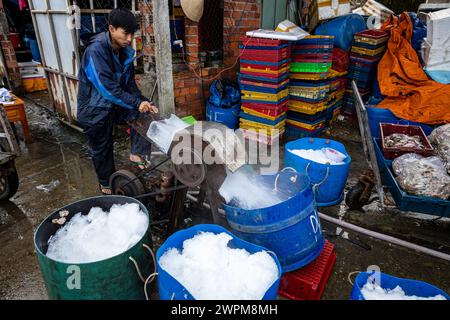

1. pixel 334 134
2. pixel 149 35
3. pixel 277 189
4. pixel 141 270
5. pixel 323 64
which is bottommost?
pixel 334 134

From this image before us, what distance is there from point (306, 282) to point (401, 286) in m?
0.76

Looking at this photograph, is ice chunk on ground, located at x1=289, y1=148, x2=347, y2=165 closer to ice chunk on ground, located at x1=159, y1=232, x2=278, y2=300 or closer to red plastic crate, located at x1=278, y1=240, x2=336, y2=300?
red plastic crate, located at x1=278, y1=240, x2=336, y2=300

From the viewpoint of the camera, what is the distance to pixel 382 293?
210 centimetres

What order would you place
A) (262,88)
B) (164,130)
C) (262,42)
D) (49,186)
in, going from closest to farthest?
1. (164,130)
2. (49,186)
3. (262,42)
4. (262,88)

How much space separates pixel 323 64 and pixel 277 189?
12.4 feet

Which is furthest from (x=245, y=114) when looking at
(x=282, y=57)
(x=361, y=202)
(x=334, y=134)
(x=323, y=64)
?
(x=361, y=202)

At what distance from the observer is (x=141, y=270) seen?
7.68 ft

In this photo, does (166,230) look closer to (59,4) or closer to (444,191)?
(444,191)

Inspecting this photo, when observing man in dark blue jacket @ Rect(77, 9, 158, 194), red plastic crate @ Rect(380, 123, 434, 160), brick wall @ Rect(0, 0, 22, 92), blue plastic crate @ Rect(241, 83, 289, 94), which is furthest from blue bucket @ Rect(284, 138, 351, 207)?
brick wall @ Rect(0, 0, 22, 92)

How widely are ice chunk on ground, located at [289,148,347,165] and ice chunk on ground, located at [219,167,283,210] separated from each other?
54.9 inches

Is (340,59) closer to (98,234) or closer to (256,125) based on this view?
(256,125)

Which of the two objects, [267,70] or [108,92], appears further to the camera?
[267,70]

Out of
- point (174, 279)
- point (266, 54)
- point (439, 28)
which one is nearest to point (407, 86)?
point (439, 28)

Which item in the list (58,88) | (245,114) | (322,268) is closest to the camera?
(322,268)
